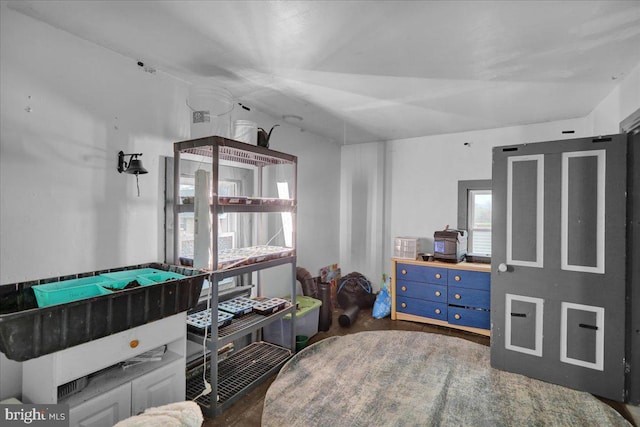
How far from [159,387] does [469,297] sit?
3.08 m

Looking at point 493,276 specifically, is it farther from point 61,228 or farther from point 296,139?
point 61,228

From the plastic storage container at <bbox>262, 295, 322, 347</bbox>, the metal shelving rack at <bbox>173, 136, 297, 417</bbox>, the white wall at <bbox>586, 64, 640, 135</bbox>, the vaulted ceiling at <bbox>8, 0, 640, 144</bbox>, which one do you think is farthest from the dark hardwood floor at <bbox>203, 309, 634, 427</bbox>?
the vaulted ceiling at <bbox>8, 0, 640, 144</bbox>

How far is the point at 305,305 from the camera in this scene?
3.20m

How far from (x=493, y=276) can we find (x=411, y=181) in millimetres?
2002

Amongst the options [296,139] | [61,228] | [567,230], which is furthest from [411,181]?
[61,228]

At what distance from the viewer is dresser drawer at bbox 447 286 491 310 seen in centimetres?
336

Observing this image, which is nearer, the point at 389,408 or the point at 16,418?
the point at 16,418

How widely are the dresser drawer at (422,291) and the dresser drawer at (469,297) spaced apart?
87 millimetres

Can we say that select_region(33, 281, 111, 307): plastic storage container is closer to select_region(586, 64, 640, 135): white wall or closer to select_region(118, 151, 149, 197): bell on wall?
select_region(118, 151, 149, 197): bell on wall

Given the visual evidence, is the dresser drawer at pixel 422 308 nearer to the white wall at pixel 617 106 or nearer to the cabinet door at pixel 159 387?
the white wall at pixel 617 106

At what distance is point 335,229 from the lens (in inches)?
185

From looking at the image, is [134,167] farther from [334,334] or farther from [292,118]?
[334,334]

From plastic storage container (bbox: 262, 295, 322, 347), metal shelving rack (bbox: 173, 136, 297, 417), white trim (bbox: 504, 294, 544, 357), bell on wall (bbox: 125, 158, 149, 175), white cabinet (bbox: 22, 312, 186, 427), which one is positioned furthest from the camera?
plastic storage container (bbox: 262, 295, 322, 347)

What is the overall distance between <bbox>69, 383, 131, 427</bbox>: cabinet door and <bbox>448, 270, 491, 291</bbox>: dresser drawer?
10.4ft
